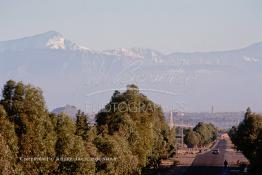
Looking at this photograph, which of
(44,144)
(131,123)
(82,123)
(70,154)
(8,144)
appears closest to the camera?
(8,144)

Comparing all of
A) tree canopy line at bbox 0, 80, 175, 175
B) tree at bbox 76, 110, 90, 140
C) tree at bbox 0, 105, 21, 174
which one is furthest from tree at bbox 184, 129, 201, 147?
tree at bbox 0, 105, 21, 174

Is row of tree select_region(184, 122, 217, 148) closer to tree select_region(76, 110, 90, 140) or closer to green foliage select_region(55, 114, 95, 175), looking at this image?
tree select_region(76, 110, 90, 140)

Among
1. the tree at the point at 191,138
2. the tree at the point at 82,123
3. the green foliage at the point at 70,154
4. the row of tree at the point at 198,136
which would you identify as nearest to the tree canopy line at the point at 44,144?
the green foliage at the point at 70,154

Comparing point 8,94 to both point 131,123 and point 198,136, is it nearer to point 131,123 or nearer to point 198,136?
point 131,123

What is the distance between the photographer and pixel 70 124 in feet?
152

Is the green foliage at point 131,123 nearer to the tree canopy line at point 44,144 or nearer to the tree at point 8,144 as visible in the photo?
the tree canopy line at point 44,144

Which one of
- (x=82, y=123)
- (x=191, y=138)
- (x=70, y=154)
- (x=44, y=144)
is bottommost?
(x=70, y=154)

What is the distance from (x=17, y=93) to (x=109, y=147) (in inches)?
480

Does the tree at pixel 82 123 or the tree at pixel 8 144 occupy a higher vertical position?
the tree at pixel 82 123

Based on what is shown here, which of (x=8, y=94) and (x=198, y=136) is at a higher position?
(x=198, y=136)

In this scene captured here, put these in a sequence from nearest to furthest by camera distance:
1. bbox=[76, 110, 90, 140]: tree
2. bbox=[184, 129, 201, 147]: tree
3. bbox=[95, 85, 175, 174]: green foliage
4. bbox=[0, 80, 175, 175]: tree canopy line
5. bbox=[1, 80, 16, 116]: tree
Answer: bbox=[0, 80, 175, 175]: tree canopy line, bbox=[1, 80, 16, 116]: tree, bbox=[76, 110, 90, 140]: tree, bbox=[95, 85, 175, 174]: green foliage, bbox=[184, 129, 201, 147]: tree

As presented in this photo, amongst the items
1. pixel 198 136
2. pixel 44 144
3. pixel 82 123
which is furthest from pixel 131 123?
pixel 198 136

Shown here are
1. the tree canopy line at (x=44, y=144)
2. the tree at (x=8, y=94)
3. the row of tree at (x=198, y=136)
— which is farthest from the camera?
the row of tree at (x=198, y=136)

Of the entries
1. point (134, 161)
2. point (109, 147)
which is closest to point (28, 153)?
point (109, 147)
